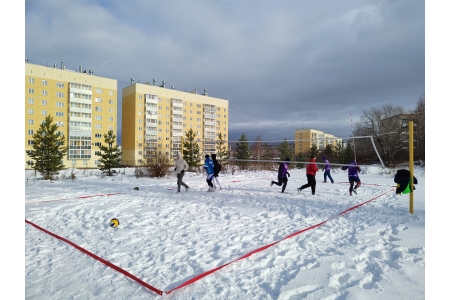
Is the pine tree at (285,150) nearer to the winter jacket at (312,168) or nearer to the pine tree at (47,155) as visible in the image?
the winter jacket at (312,168)

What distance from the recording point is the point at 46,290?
9.77 ft

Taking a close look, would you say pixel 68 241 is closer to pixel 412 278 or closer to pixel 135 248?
pixel 135 248

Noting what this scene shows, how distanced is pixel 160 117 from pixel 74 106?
56.1 ft

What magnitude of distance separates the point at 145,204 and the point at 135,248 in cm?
381

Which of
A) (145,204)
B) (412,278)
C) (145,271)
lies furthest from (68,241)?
(412,278)

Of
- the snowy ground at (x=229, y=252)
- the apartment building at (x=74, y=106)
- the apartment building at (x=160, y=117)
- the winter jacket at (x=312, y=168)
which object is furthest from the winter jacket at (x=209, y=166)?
the apartment building at (x=74, y=106)

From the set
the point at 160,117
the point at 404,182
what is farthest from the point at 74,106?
the point at 404,182

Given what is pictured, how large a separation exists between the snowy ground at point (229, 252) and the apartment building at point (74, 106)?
44.5 m

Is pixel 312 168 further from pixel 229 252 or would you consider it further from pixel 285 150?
pixel 285 150

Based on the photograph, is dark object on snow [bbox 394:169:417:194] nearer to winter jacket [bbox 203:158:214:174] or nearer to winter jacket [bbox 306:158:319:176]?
winter jacket [bbox 306:158:319:176]

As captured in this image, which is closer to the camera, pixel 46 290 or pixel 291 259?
pixel 46 290

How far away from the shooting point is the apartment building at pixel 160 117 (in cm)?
5306

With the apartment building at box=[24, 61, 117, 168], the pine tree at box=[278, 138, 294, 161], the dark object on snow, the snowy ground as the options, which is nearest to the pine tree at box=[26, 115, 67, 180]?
the snowy ground

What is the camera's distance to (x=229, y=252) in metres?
3.97
